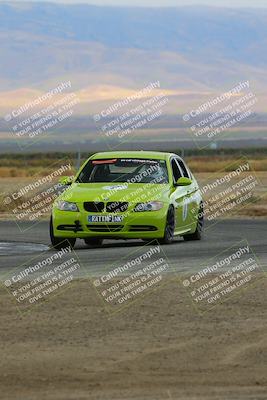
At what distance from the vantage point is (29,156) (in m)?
143

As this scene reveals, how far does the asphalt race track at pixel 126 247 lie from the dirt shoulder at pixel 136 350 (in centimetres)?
318

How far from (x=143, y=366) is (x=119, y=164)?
12.0 metres

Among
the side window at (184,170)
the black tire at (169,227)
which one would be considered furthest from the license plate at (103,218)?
the side window at (184,170)

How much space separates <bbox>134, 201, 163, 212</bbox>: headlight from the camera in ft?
67.6

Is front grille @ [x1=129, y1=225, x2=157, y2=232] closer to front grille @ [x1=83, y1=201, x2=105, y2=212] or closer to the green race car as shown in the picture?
the green race car

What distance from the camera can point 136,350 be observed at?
10750mm

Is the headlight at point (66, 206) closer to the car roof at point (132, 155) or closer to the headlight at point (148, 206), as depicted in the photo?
the headlight at point (148, 206)

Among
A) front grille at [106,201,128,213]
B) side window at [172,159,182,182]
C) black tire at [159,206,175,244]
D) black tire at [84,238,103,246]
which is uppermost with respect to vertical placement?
front grille at [106,201,128,213]

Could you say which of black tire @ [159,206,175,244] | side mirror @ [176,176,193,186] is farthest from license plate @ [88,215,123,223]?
side mirror @ [176,176,193,186]

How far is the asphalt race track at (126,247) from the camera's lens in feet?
58.3

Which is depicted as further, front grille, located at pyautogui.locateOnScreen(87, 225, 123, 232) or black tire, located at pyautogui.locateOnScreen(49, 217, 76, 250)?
black tire, located at pyautogui.locateOnScreen(49, 217, 76, 250)

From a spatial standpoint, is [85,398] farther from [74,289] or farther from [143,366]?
[74,289]

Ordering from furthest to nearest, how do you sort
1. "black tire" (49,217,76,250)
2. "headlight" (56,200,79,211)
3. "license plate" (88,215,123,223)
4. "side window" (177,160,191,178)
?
"side window" (177,160,191,178) < "black tire" (49,217,76,250) < "headlight" (56,200,79,211) < "license plate" (88,215,123,223)

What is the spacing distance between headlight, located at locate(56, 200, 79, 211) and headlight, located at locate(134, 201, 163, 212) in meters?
0.93
